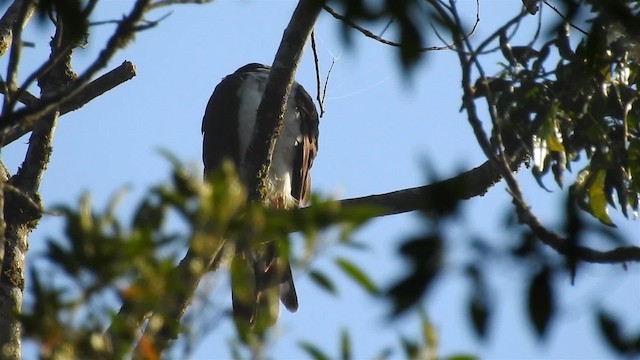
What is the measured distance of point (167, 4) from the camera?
2053 millimetres

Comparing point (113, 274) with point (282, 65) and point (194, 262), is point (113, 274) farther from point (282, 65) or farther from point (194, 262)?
point (282, 65)

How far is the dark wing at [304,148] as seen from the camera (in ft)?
17.4

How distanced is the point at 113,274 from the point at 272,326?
0.95 feet

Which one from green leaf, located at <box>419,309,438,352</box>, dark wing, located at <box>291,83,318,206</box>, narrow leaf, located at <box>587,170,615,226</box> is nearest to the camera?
green leaf, located at <box>419,309,438,352</box>

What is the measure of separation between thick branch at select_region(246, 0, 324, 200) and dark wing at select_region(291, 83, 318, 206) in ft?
4.11

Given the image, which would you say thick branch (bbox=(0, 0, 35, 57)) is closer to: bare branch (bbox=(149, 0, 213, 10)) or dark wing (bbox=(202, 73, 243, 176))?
dark wing (bbox=(202, 73, 243, 176))

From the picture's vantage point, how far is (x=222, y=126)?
5.31 metres

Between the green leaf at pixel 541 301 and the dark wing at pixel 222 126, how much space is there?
3.33 meters

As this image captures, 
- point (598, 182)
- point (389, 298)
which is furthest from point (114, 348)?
point (598, 182)

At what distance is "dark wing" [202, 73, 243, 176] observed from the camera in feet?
17.1

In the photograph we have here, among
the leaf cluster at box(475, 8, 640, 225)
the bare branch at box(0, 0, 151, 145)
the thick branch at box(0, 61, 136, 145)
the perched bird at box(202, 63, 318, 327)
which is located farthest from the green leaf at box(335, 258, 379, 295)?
the perched bird at box(202, 63, 318, 327)

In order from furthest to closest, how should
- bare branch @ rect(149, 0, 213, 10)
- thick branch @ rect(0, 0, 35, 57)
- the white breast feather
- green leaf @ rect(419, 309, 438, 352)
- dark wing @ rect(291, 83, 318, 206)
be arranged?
dark wing @ rect(291, 83, 318, 206)
the white breast feather
thick branch @ rect(0, 0, 35, 57)
bare branch @ rect(149, 0, 213, 10)
green leaf @ rect(419, 309, 438, 352)

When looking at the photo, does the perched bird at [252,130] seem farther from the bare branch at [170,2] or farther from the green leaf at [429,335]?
the green leaf at [429,335]

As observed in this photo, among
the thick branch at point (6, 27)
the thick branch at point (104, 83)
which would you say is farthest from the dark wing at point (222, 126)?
the thick branch at point (6, 27)
